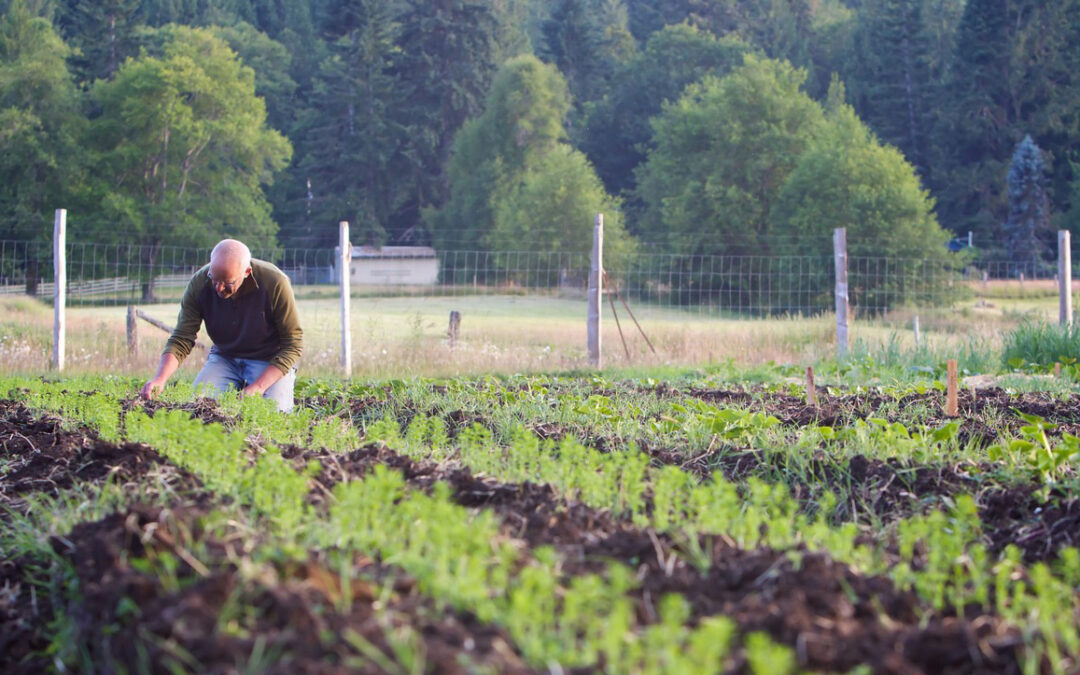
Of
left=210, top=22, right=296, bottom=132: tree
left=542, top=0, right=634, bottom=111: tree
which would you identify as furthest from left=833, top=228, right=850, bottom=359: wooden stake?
left=542, top=0, right=634, bottom=111: tree

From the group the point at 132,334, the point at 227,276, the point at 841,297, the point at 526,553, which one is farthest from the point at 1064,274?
the point at 526,553

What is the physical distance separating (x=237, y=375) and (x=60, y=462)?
2.54 m

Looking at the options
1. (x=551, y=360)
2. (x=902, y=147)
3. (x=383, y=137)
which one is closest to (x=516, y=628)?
(x=551, y=360)

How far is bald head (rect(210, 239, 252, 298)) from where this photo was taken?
253 inches

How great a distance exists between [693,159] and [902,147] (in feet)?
52.7

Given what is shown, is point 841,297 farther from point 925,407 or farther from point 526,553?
point 526,553

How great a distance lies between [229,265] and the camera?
6.41 m

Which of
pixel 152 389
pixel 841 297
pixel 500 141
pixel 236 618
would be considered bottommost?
pixel 236 618

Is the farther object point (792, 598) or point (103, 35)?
point (103, 35)

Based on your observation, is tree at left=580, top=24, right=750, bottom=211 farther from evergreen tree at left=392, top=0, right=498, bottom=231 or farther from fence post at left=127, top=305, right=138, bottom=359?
fence post at left=127, top=305, right=138, bottom=359

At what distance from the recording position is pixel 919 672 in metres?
2.40

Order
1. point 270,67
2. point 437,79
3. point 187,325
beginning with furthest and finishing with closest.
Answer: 1. point 437,79
2. point 270,67
3. point 187,325

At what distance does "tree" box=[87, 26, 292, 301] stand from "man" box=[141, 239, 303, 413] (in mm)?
33774

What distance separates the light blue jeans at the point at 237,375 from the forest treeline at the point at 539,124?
27.3 m
